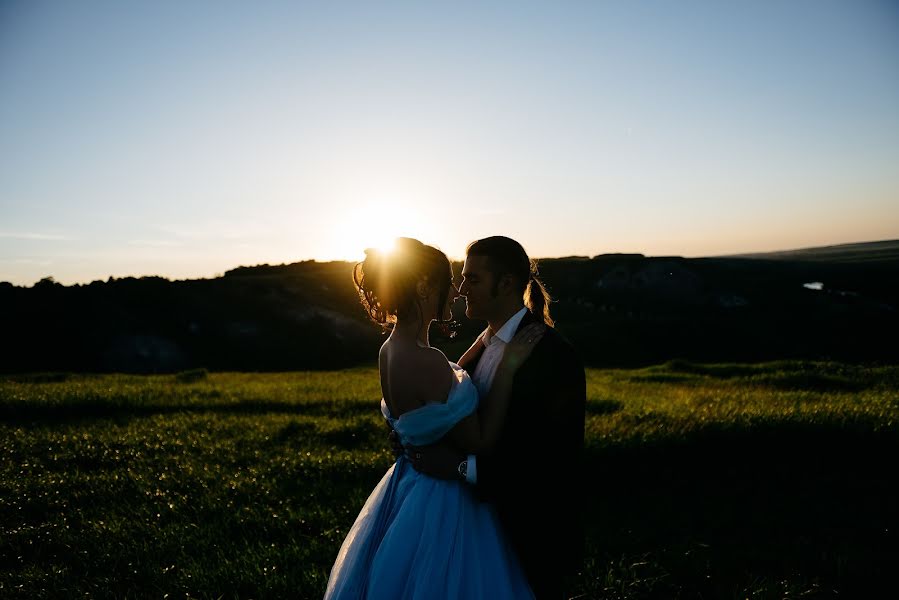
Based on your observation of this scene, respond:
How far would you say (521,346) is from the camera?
10.9 feet

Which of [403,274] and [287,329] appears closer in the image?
[403,274]

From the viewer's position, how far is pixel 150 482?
744 cm

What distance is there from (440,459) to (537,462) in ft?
2.10

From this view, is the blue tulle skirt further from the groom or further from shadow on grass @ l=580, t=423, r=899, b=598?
shadow on grass @ l=580, t=423, r=899, b=598

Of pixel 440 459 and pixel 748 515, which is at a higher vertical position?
pixel 440 459

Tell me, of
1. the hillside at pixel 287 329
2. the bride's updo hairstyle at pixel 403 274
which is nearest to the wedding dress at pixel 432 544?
the bride's updo hairstyle at pixel 403 274

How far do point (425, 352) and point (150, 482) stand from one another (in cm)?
649

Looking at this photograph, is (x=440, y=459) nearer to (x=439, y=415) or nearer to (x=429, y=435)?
(x=429, y=435)

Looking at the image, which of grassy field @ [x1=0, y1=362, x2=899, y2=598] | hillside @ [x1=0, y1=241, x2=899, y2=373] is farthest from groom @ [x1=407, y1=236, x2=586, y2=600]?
hillside @ [x1=0, y1=241, x2=899, y2=373]

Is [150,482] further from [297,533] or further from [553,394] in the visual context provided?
[553,394]

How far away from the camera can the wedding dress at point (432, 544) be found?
121 inches

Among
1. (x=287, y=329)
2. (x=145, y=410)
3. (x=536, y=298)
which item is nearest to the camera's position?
(x=536, y=298)

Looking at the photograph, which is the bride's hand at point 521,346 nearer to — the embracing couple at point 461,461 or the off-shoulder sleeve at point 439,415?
the embracing couple at point 461,461

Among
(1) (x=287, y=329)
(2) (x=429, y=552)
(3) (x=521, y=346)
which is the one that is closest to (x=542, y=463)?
(3) (x=521, y=346)
